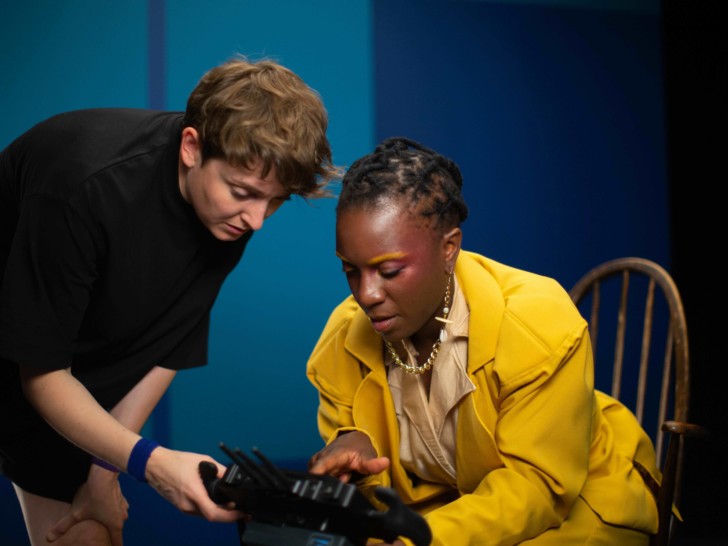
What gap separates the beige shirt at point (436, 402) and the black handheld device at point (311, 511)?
16.7 inches

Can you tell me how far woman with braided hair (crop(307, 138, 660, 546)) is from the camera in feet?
4.62

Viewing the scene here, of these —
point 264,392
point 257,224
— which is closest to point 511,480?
point 257,224

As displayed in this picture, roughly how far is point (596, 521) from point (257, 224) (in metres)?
0.74

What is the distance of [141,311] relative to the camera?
158 centimetres

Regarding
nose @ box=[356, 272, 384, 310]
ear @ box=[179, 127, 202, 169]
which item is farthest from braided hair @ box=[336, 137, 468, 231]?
ear @ box=[179, 127, 202, 169]

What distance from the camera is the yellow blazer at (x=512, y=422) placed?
4.60ft

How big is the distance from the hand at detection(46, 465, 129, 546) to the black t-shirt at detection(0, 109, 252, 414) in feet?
0.45

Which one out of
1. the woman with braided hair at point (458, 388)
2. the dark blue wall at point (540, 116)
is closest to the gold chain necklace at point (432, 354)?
the woman with braided hair at point (458, 388)

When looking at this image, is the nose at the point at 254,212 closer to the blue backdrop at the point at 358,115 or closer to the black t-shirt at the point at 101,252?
the black t-shirt at the point at 101,252

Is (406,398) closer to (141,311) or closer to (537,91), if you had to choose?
(141,311)

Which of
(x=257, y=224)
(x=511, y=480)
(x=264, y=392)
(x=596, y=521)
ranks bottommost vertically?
(x=264, y=392)

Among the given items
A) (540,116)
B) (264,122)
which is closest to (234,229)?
(264,122)

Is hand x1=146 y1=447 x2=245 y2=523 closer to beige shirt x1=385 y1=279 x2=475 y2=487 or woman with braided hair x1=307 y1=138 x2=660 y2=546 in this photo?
woman with braided hair x1=307 y1=138 x2=660 y2=546

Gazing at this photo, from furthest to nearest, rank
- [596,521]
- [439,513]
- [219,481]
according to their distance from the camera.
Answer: [596,521] < [439,513] < [219,481]
